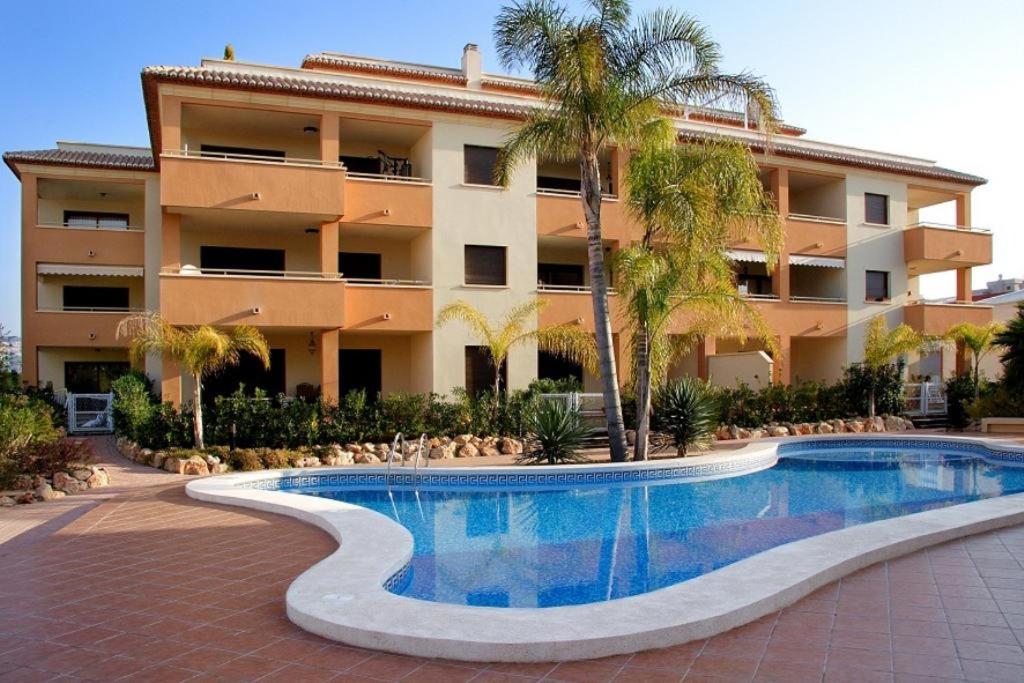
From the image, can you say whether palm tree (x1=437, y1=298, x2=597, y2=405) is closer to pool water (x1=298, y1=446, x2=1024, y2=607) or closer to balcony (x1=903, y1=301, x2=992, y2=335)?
pool water (x1=298, y1=446, x2=1024, y2=607)

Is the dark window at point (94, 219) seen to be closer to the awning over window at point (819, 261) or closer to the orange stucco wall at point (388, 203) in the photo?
the orange stucco wall at point (388, 203)

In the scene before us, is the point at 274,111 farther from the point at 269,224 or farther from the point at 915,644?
the point at 915,644

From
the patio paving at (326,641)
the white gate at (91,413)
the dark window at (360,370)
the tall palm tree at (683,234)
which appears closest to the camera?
the patio paving at (326,641)

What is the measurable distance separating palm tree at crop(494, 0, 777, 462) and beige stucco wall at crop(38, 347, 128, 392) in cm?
1978

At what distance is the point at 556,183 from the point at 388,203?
6632 mm

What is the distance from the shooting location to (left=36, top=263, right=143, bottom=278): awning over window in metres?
26.5

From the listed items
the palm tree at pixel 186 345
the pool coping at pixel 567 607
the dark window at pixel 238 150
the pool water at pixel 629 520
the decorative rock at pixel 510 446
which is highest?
the dark window at pixel 238 150

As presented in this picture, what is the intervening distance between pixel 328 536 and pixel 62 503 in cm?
540

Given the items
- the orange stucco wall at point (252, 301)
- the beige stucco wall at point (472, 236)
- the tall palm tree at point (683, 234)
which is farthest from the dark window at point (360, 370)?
→ the tall palm tree at point (683, 234)

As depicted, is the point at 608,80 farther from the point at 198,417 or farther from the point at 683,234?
the point at 198,417

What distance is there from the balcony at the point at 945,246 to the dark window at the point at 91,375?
28.7 metres

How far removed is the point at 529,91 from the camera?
31125 mm

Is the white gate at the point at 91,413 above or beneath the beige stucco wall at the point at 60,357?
beneath

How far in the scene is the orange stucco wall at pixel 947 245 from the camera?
28.5 m
